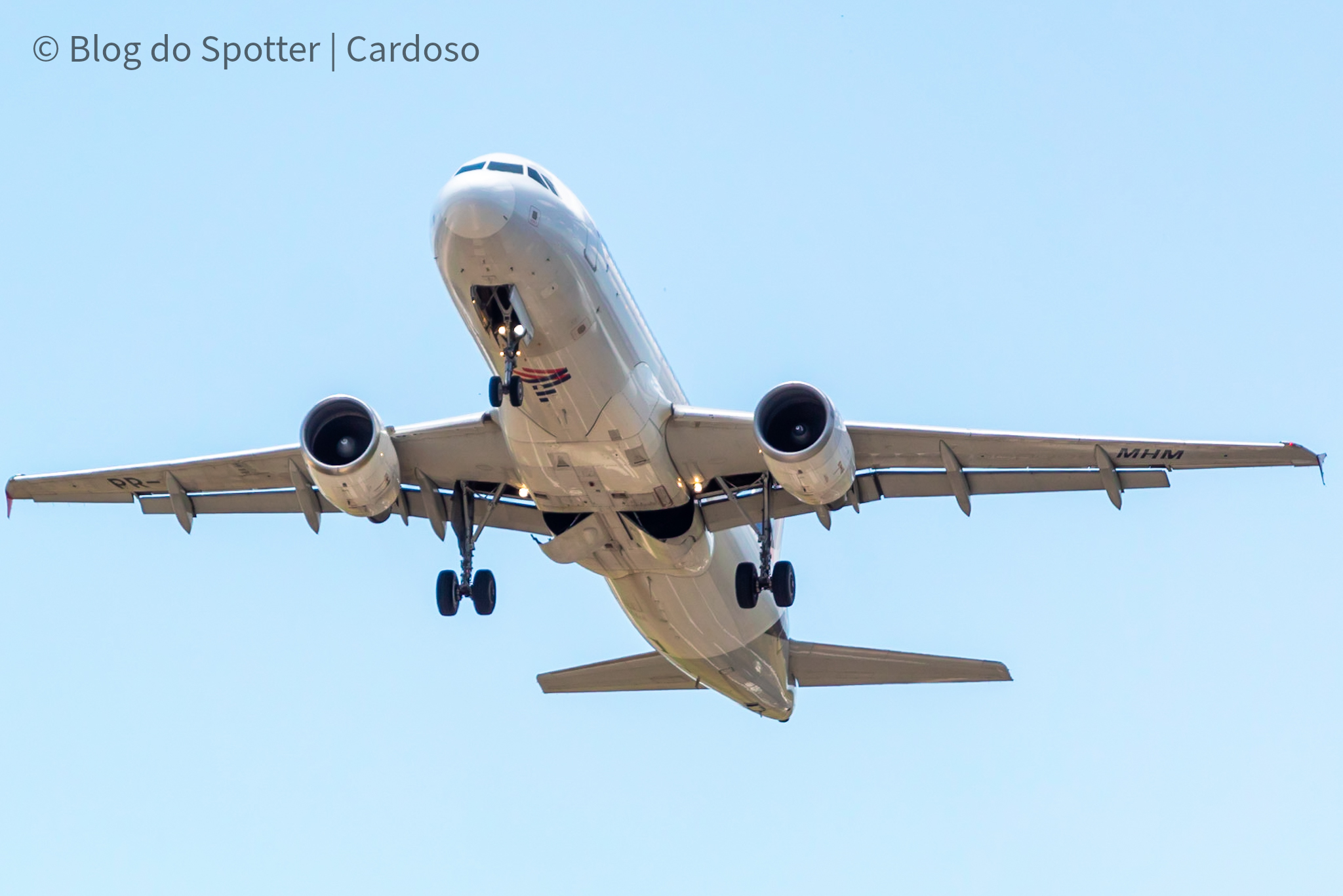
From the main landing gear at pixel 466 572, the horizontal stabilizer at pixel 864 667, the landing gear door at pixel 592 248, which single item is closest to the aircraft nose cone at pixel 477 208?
the landing gear door at pixel 592 248

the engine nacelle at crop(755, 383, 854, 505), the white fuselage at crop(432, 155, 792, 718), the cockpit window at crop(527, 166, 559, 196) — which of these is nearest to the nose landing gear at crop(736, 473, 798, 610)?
the white fuselage at crop(432, 155, 792, 718)

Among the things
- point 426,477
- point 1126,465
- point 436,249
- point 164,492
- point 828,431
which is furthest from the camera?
point 164,492

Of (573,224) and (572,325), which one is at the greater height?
(573,224)

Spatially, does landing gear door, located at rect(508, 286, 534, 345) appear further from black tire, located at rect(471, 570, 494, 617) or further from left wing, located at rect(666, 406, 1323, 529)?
black tire, located at rect(471, 570, 494, 617)

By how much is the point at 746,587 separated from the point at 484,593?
149 inches

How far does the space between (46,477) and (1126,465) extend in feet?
51.9

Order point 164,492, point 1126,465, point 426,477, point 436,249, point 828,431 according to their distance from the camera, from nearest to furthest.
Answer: point 436,249 → point 828,431 → point 1126,465 → point 426,477 → point 164,492

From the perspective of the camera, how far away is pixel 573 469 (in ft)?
69.4

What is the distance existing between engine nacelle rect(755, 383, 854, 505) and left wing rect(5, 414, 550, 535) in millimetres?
3952

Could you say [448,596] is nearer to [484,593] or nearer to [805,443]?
[484,593]

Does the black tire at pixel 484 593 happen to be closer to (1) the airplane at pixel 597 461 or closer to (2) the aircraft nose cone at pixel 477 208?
(1) the airplane at pixel 597 461

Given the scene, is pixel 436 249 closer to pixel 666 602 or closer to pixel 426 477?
pixel 426 477

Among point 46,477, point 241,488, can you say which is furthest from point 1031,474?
point 46,477

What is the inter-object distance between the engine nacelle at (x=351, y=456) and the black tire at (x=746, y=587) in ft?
16.5
